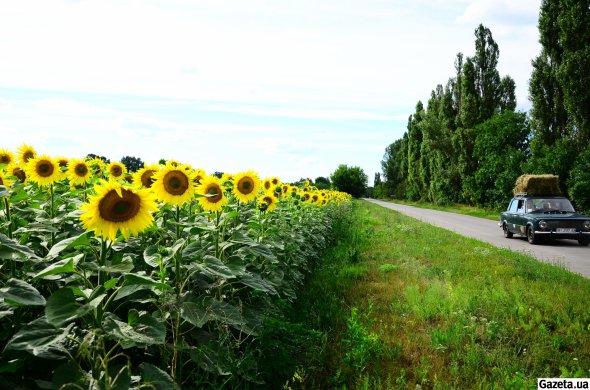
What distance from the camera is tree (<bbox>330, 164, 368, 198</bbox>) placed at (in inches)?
2844

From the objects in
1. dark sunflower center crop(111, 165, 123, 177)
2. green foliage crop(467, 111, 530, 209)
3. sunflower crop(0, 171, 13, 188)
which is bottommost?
sunflower crop(0, 171, 13, 188)

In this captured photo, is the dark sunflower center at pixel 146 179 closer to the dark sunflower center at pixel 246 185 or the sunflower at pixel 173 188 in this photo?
the sunflower at pixel 173 188

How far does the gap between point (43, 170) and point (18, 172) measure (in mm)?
734

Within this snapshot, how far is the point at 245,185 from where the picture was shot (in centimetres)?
509

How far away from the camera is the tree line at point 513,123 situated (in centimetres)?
2342

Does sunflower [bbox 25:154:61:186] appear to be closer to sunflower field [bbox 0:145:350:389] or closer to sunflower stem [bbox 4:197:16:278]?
sunflower field [bbox 0:145:350:389]

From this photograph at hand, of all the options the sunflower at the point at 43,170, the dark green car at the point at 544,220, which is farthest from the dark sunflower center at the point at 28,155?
the dark green car at the point at 544,220

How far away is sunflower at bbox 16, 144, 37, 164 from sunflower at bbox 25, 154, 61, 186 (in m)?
0.85

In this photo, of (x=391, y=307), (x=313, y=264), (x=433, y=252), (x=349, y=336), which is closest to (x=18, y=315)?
(x=349, y=336)

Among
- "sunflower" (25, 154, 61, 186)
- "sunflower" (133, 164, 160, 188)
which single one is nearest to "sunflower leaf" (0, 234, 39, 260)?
"sunflower" (133, 164, 160, 188)

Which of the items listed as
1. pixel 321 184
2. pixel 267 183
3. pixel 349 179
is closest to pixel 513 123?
pixel 321 184

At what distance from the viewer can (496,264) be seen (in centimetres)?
906

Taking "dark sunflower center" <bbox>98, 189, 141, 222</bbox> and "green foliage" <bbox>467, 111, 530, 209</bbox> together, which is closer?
"dark sunflower center" <bbox>98, 189, 141, 222</bbox>

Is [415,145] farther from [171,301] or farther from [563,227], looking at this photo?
[171,301]
